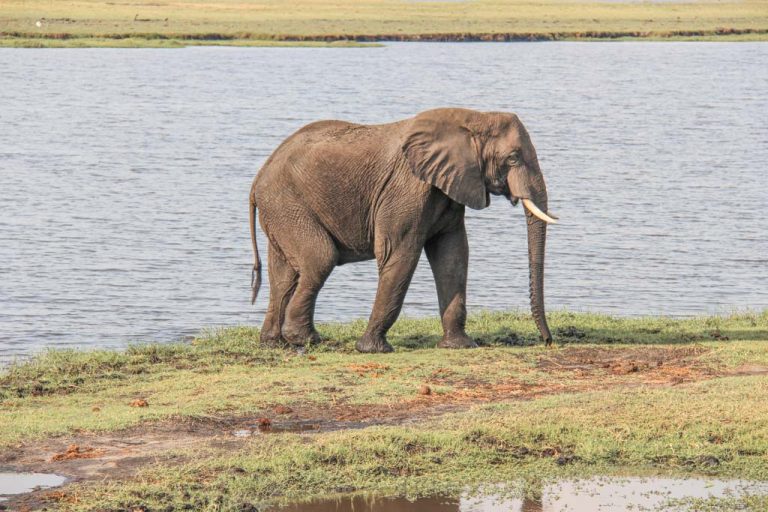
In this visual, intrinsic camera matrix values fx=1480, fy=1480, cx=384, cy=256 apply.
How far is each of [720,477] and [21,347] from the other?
9.09 meters

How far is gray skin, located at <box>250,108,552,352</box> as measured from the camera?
15102 mm

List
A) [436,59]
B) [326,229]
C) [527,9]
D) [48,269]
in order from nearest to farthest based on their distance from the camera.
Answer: [326,229] → [48,269] → [436,59] → [527,9]

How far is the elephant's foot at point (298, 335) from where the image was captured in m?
15.6

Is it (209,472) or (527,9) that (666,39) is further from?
(209,472)

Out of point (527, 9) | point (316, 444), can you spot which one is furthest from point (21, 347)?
point (527, 9)

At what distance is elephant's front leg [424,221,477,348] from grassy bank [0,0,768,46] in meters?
52.1

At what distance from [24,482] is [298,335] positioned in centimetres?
561

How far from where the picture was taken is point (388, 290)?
603 inches

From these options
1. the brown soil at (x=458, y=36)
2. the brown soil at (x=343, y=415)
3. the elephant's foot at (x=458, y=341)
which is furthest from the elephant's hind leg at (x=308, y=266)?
the brown soil at (x=458, y=36)

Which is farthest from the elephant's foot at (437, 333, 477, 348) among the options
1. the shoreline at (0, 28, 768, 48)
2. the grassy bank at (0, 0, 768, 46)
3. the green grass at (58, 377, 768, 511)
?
the grassy bank at (0, 0, 768, 46)

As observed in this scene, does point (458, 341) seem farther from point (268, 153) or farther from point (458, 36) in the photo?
point (458, 36)

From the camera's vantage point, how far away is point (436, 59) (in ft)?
236

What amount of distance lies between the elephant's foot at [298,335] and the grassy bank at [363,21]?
51658 mm

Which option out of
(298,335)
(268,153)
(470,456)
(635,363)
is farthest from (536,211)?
(268,153)
